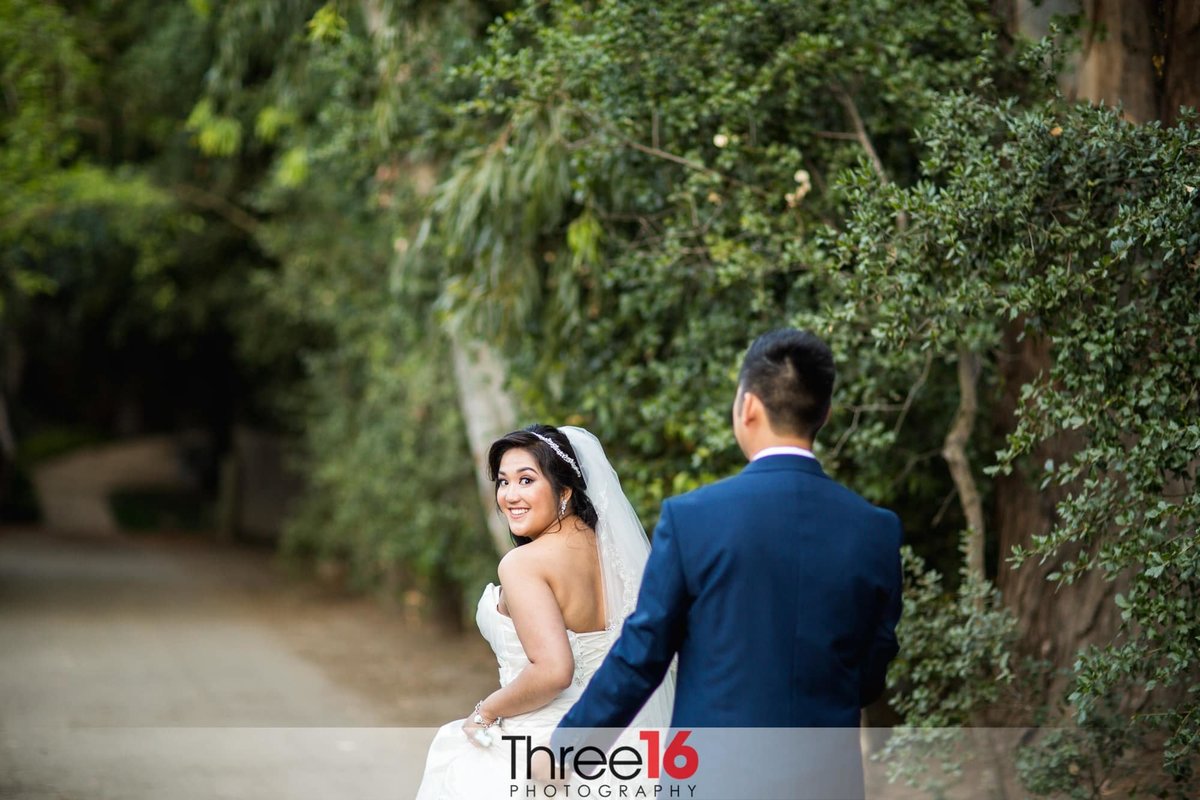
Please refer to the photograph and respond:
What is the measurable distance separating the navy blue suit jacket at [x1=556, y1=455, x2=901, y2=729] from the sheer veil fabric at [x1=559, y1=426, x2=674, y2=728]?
1.05 meters

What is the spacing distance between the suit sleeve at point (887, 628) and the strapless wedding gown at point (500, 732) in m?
1.11

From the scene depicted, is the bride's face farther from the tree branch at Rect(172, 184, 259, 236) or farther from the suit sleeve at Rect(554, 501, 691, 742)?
the tree branch at Rect(172, 184, 259, 236)

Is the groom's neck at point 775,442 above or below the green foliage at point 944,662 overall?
above

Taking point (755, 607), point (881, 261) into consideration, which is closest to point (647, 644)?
point (755, 607)

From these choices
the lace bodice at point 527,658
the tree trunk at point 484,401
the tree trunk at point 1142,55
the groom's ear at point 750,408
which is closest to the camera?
the groom's ear at point 750,408

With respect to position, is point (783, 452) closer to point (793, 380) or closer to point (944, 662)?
point (793, 380)

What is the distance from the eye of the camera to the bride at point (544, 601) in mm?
3869

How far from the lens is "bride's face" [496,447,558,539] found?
4.20m

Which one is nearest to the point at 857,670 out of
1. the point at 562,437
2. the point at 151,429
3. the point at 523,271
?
the point at 562,437

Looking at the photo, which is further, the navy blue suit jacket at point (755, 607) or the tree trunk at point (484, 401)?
the tree trunk at point (484, 401)

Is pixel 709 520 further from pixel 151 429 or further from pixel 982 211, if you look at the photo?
pixel 151 429

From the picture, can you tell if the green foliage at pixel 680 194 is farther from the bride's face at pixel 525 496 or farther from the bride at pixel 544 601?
the bride's face at pixel 525 496

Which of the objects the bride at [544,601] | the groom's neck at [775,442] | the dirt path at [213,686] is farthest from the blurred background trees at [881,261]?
the groom's neck at [775,442]

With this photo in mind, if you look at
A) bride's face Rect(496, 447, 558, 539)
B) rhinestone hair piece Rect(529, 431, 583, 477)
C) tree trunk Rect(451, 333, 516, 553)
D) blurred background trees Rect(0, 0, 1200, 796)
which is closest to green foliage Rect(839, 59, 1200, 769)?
blurred background trees Rect(0, 0, 1200, 796)
